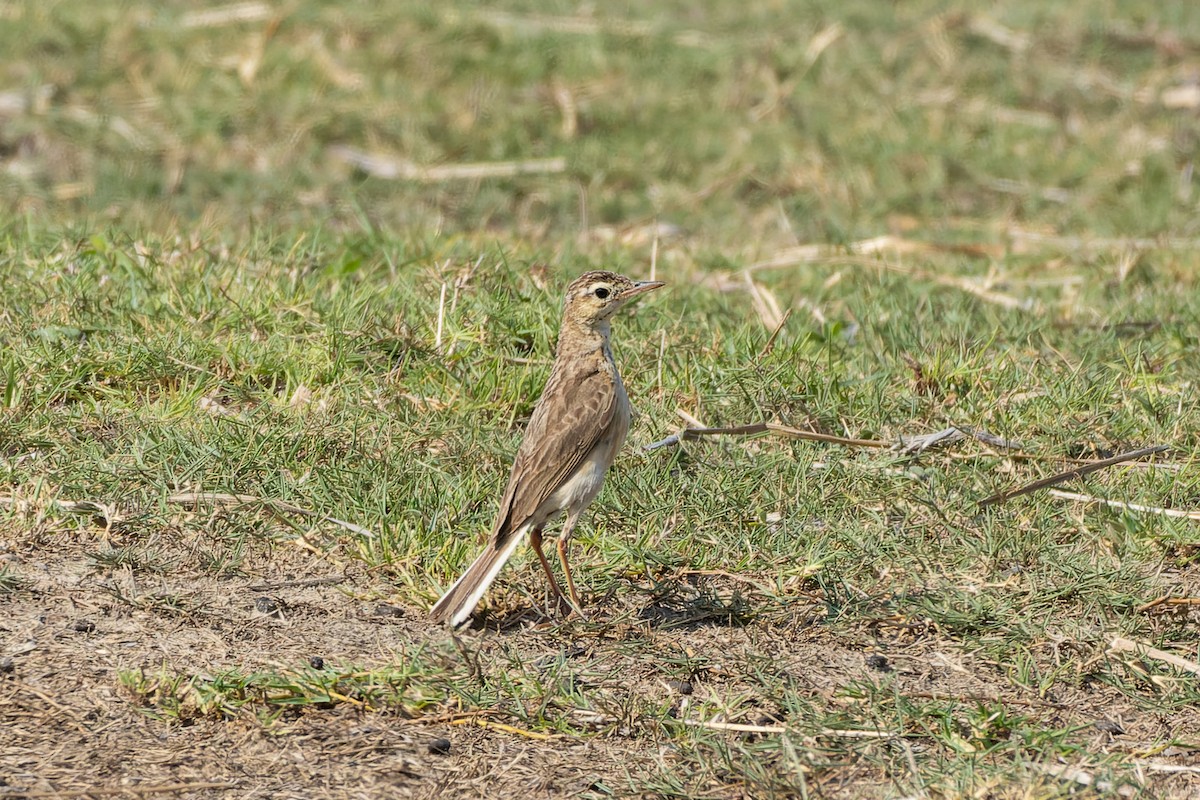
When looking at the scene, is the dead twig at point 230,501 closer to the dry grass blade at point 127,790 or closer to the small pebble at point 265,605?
the small pebble at point 265,605

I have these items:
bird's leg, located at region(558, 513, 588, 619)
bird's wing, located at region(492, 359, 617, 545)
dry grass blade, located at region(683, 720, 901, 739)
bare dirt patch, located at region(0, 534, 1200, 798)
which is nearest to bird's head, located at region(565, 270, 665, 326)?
bird's wing, located at region(492, 359, 617, 545)

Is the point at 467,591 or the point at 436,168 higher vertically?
the point at 467,591

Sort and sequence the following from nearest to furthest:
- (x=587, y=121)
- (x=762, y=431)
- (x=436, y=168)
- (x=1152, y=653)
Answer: (x=1152, y=653)
(x=762, y=431)
(x=436, y=168)
(x=587, y=121)

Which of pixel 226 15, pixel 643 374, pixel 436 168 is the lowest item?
pixel 436 168

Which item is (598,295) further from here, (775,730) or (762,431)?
(775,730)

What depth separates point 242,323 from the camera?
280 inches

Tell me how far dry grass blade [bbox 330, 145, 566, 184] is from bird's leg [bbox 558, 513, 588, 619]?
5865 mm

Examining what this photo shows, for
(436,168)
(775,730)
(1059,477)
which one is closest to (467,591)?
(775,730)

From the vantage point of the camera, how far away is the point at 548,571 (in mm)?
5492

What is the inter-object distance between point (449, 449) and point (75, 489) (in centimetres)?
151

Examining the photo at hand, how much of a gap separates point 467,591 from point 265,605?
29.9 inches

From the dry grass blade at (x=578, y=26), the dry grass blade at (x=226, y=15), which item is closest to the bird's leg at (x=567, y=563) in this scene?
the dry grass blade at (x=226, y=15)

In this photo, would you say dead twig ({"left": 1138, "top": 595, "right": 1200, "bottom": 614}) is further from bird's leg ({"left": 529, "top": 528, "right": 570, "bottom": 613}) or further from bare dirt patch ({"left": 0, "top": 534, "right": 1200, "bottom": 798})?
bird's leg ({"left": 529, "top": 528, "right": 570, "bottom": 613})

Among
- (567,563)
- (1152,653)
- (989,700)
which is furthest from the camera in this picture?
(567,563)
